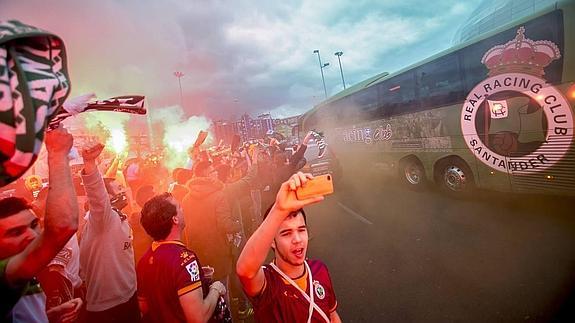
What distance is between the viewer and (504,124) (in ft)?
21.6

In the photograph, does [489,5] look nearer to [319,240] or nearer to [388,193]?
[388,193]

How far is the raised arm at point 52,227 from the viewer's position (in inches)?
57.4

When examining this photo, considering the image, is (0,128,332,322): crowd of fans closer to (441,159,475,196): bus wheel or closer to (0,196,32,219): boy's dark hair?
(0,196,32,219): boy's dark hair

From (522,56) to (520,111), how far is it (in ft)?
3.88

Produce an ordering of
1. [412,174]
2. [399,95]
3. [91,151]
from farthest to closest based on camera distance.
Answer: [412,174], [399,95], [91,151]

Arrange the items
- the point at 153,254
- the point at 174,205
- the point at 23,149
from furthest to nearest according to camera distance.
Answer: the point at 174,205, the point at 153,254, the point at 23,149

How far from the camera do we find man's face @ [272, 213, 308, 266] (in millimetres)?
1841

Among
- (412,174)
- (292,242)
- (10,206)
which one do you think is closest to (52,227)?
(10,206)

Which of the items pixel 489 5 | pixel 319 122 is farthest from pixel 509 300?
pixel 489 5

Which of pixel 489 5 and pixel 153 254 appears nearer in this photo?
pixel 153 254

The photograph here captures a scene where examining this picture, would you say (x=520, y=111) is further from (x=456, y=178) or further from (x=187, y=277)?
(x=187, y=277)

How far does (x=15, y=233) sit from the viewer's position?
5.65 feet

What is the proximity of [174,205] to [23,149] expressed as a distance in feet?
5.98

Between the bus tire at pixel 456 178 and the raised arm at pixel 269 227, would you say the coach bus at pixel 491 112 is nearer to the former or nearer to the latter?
the bus tire at pixel 456 178
